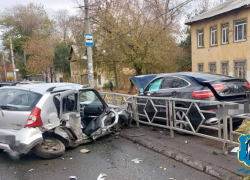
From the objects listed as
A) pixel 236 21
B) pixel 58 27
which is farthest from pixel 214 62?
pixel 58 27

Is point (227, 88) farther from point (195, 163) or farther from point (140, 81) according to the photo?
point (140, 81)

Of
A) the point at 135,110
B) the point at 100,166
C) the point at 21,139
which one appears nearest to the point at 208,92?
the point at 135,110

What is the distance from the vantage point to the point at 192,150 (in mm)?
4609

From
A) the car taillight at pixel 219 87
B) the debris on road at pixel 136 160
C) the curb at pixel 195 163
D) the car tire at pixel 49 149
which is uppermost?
the car taillight at pixel 219 87

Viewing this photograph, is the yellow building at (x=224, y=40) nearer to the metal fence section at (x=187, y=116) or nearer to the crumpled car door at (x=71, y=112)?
the metal fence section at (x=187, y=116)

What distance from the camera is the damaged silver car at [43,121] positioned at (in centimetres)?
421

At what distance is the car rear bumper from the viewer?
4.11 metres

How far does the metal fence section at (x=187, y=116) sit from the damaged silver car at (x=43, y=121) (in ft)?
4.62

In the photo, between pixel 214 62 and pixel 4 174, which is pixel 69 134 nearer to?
pixel 4 174

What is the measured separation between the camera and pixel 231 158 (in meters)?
4.04

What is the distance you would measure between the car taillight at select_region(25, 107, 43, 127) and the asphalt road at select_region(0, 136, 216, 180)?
78 centimetres

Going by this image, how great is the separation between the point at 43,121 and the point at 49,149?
2.01 feet

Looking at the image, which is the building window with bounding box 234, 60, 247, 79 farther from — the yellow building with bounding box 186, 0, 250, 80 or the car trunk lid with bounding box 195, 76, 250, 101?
the car trunk lid with bounding box 195, 76, 250, 101

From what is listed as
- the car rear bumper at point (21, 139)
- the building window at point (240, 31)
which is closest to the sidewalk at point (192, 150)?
the car rear bumper at point (21, 139)
